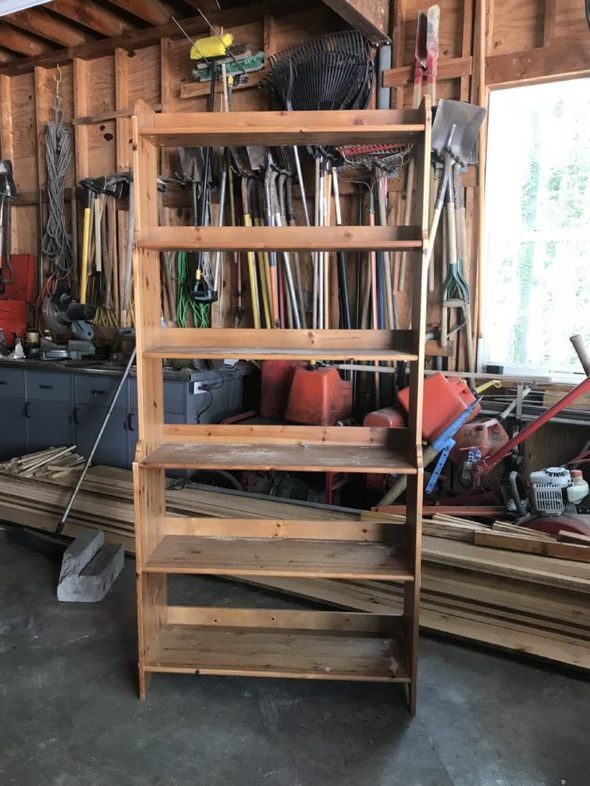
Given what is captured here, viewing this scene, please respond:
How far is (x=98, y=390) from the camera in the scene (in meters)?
3.65

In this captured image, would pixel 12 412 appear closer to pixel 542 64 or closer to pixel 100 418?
pixel 100 418

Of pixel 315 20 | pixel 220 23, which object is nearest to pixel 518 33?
pixel 315 20

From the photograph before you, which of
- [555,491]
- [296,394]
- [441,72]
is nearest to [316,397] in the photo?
[296,394]

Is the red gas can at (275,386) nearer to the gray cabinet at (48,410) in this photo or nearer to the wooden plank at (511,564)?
the gray cabinet at (48,410)

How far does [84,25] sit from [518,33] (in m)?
2.80

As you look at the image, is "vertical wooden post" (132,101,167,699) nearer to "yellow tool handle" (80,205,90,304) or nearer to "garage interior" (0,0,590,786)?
"garage interior" (0,0,590,786)

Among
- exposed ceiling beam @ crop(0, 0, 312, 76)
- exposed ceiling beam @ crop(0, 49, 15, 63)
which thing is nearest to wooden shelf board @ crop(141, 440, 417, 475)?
exposed ceiling beam @ crop(0, 0, 312, 76)

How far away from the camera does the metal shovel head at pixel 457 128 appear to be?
3.08 meters

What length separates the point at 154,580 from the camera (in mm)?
2156

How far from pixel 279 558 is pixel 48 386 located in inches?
93.9

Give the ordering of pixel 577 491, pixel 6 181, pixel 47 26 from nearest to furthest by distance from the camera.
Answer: pixel 577 491, pixel 47 26, pixel 6 181

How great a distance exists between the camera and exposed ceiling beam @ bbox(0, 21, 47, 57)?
4270 millimetres

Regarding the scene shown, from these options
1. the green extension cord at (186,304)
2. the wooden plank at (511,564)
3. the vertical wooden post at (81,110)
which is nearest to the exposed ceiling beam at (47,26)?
the vertical wooden post at (81,110)

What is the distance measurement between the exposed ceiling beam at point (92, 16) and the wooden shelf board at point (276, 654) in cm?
370
